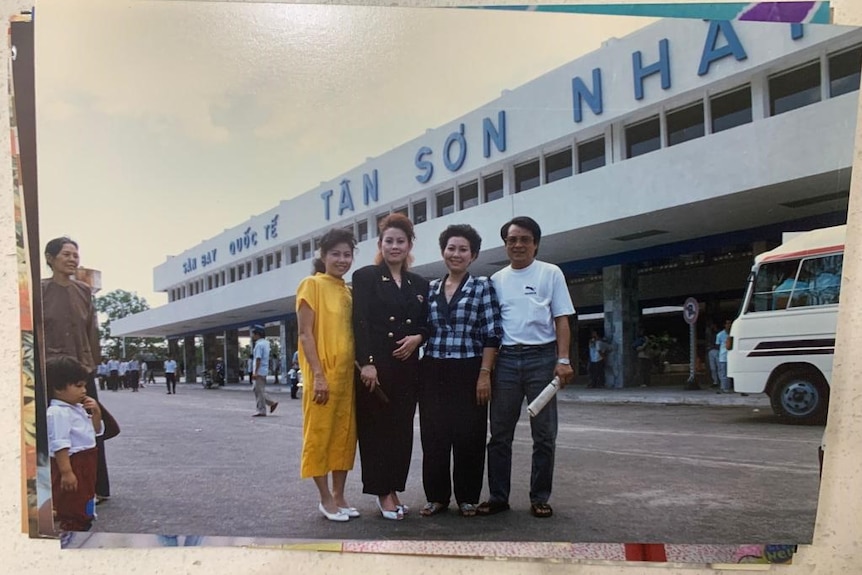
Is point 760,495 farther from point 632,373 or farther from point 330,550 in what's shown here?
point 330,550

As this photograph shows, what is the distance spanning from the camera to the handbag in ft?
9.18

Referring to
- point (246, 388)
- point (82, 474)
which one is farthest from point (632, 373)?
point (82, 474)

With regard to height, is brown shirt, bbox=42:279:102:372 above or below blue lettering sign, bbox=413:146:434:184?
below

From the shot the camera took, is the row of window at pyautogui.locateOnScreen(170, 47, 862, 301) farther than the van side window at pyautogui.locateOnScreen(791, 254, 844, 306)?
No

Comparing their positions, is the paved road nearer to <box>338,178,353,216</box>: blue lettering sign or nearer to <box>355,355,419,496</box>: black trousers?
<box>355,355,419,496</box>: black trousers

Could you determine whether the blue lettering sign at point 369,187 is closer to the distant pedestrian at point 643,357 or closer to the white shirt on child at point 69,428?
the distant pedestrian at point 643,357

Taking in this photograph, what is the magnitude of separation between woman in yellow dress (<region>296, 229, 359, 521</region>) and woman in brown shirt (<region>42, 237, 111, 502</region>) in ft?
2.98

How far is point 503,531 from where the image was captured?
2.65 m

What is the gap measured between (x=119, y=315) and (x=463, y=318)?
1497mm

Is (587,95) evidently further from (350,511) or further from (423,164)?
(350,511)

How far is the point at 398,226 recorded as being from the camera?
2604 millimetres

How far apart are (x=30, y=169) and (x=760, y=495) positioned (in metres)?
3.25

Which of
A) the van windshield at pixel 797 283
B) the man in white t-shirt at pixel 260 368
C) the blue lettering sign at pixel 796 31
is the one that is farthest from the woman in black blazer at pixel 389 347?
the blue lettering sign at pixel 796 31

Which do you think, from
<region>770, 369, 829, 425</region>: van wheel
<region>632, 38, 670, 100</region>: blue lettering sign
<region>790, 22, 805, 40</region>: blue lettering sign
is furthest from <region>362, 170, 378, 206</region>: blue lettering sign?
<region>770, 369, 829, 425</region>: van wheel
